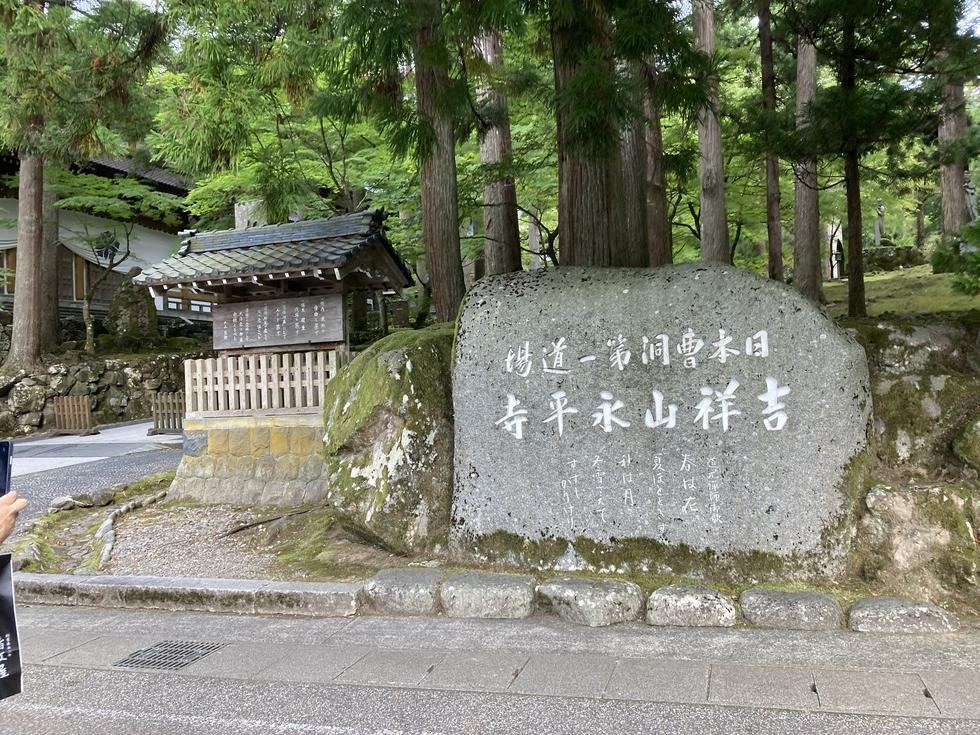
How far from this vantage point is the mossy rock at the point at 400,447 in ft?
17.9

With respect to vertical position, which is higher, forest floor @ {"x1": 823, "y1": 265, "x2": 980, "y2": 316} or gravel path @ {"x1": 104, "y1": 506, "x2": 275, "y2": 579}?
forest floor @ {"x1": 823, "y1": 265, "x2": 980, "y2": 316}

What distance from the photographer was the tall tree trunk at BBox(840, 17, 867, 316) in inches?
279

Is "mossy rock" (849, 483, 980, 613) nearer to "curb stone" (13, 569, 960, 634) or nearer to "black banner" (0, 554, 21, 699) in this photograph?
"curb stone" (13, 569, 960, 634)

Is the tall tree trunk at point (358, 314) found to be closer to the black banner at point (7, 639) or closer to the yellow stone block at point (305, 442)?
the yellow stone block at point (305, 442)

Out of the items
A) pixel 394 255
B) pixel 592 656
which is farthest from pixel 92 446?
pixel 592 656

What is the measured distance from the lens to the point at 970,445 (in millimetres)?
4566

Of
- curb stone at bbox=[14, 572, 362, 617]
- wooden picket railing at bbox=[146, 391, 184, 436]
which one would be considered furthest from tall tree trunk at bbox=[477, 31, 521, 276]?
wooden picket railing at bbox=[146, 391, 184, 436]

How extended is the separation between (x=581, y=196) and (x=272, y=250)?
4456 millimetres

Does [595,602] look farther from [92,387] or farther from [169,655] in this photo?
[92,387]

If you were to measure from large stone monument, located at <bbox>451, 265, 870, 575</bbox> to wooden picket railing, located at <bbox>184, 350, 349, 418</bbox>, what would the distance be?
3.30 m

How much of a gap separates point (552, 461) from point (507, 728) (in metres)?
2.22

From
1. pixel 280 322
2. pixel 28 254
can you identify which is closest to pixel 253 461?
pixel 280 322

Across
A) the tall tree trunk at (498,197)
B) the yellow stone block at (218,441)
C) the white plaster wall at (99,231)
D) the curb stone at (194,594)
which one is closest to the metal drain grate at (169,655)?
the curb stone at (194,594)

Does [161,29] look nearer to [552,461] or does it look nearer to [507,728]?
[552,461]
